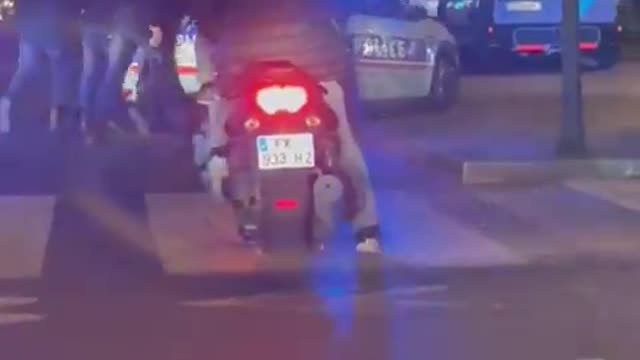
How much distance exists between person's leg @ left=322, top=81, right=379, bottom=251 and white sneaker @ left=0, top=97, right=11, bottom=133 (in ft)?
23.2

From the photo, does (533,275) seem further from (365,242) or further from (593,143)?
(593,143)

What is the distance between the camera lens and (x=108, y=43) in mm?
17219

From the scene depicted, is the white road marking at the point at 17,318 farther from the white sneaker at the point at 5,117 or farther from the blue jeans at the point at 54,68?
the white sneaker at the point at 5,117

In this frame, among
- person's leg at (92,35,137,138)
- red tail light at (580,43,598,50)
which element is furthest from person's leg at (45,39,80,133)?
red tail light at (580,43,598,50)

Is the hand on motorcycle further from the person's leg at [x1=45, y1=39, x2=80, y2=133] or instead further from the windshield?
the windshield

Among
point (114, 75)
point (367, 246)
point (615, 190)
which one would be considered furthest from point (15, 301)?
point (114, 75)

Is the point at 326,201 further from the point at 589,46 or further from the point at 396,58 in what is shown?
the point at 589,46

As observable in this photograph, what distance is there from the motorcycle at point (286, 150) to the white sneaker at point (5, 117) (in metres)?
7.18

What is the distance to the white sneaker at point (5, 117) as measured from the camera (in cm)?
1652

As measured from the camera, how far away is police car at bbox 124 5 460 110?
1734 cm

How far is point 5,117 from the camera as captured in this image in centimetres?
1667

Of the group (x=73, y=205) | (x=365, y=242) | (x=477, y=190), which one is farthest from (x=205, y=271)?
(x=477, y=190)

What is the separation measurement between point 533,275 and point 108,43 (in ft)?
27.8

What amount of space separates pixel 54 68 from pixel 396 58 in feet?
11.8
